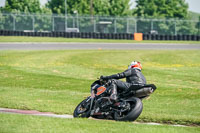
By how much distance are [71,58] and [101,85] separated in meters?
17.6

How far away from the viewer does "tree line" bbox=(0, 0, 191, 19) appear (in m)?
81.4

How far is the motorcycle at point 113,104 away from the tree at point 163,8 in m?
78.9

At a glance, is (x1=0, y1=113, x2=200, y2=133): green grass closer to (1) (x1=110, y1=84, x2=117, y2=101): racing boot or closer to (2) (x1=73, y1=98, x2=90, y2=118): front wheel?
(1) (x1=110, y1=84, x2=117, y2=101): racing boot

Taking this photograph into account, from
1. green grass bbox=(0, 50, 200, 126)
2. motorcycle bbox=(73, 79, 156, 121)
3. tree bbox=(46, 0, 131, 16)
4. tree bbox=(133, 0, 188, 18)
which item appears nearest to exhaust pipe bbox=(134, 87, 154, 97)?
motorcycle bbox=(73, 79, 156, 121)

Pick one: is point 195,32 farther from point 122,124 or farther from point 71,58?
point 122,124

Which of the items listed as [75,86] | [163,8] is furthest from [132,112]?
[163,8]

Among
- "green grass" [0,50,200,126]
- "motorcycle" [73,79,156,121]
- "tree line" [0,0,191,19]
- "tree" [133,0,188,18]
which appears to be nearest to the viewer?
"motorcycle" [73,79,156,121]

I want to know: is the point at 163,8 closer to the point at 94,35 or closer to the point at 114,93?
the point at 94,35

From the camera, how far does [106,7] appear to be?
274ft

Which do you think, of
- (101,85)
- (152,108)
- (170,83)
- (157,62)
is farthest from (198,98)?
(157,62)

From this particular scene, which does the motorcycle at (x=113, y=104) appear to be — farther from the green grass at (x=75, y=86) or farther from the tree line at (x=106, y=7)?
the tree line at (x=106, y=7)

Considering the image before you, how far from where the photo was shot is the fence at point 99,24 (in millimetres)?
54219

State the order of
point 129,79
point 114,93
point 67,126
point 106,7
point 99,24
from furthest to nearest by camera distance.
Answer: point 106,7 → point 99,24 → point 129,79 → point 114,93 → point 67,126

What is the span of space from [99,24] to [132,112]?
1866 inches
